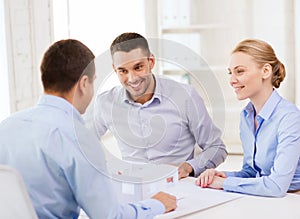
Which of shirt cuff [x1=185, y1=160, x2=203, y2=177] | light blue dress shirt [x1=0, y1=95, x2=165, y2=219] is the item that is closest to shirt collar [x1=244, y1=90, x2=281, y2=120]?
shirt cuff [x1=185, y1=160, x2=203, y2=177]

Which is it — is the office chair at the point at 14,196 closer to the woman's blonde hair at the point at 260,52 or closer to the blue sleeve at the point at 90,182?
the blue sleeve at the point at 90,182

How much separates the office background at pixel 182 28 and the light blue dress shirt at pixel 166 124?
103 centimetres

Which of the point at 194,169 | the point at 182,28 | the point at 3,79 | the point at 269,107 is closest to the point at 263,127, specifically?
the point at 269,107

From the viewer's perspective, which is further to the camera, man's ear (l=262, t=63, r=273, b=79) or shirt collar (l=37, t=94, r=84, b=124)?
man's ear (l=262, t=63, r=273, b=79)

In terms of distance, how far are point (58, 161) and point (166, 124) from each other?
0.95m

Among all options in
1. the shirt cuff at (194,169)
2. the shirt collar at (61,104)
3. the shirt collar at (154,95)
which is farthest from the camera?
the shirt collar at (154,95)

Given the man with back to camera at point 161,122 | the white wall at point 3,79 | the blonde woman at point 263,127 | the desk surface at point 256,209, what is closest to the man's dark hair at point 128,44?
the man with back to camera at point 161,122

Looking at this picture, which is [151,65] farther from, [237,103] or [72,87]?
[237,103]

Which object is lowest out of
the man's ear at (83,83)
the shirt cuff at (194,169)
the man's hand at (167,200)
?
the shirt cuff at (194,169)

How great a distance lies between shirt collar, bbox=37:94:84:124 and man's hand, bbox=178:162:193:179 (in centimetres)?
70

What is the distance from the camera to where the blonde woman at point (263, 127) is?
1677 mm

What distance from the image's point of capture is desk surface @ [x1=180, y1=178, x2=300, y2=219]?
4.88 ft

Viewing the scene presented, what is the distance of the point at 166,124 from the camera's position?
2186 millimetres

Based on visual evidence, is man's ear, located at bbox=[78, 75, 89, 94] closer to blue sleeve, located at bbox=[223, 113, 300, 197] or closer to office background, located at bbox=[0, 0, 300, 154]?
blue sleeve, located at bbox=[223, 113, 300, 197]
